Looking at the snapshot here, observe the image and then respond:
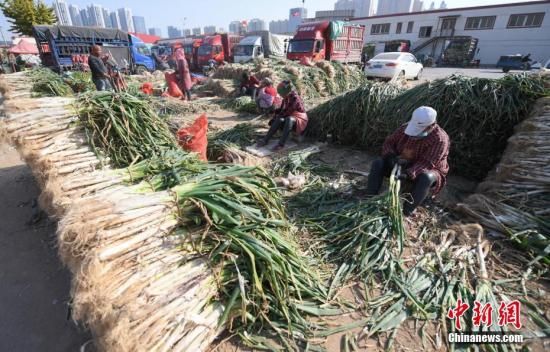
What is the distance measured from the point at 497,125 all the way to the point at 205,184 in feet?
13.7

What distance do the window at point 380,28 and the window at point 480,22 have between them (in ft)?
29.2

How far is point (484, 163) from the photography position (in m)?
4.00

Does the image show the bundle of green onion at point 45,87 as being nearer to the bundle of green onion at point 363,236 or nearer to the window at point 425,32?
the bundle of green onion at point 363,236

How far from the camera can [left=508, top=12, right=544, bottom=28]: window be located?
24578 mm

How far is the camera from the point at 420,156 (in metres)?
3.12

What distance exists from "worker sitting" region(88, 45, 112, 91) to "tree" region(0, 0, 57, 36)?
18.5 m

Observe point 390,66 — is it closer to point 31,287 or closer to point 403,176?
point 403,176

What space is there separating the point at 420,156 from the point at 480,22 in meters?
35.4

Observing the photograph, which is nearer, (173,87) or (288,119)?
(288,119)

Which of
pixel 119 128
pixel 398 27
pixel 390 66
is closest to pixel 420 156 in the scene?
pixel 119 128

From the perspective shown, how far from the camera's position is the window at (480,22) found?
89.3 feet

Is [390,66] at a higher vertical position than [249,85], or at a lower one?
higher

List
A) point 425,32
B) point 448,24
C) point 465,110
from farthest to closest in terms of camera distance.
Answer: point 425,32, point 448,24, point 465,110

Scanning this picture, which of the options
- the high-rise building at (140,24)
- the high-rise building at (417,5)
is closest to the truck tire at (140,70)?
the high-rise building at (417,5)
